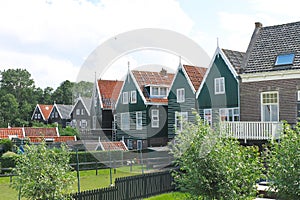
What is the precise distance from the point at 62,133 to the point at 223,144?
1851 inches

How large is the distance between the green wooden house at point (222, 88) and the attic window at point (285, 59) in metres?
3.33

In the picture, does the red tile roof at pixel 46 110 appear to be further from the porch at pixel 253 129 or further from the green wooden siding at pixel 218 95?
the porch at pixel 253 129

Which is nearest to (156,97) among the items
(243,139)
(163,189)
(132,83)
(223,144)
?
(132,83)

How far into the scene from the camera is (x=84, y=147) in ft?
119

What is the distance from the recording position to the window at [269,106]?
25.1 meters

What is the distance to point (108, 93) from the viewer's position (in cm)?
4550

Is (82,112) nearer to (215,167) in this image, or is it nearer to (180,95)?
(180,95)

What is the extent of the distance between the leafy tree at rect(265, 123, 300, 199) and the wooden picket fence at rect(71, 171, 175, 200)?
19.7 feet

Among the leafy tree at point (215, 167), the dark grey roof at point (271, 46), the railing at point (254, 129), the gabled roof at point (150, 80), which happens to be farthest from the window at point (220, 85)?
the leafy tree at point (215, 167)

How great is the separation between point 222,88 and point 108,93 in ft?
64.5

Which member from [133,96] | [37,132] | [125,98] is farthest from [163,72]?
[37,132]

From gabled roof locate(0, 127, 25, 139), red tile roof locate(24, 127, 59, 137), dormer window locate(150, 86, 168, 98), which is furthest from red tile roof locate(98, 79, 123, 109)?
gabled roof locate(0, 127, 25, 139)

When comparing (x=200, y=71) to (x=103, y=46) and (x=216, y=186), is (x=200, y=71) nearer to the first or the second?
(x=103, y=46)

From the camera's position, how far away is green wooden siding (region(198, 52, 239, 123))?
93.1 feet
